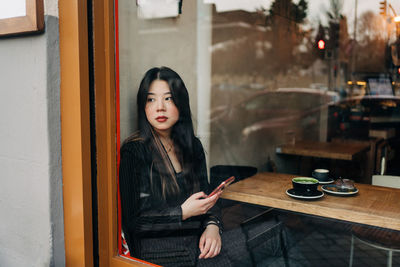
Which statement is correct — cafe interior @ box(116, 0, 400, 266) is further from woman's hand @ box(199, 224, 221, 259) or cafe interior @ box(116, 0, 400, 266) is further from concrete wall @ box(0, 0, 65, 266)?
concrete wall @ box(0, 0, 65, 266)

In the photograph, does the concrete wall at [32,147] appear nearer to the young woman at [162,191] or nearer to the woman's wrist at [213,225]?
the young woman at [162,191]

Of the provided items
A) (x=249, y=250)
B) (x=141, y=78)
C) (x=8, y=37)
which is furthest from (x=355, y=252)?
(x=8, y=37)

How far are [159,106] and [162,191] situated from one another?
1.37 ft

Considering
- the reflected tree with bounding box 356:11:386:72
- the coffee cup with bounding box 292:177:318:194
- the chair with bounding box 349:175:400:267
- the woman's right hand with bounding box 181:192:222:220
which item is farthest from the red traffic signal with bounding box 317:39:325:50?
the woman's right hand with bounding box 181:192:222:220

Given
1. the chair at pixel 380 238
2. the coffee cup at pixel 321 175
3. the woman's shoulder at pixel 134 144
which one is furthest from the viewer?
the coffee cup at pixel 321 175

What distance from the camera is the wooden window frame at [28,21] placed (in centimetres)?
158

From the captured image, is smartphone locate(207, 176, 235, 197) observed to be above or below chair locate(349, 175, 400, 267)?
above

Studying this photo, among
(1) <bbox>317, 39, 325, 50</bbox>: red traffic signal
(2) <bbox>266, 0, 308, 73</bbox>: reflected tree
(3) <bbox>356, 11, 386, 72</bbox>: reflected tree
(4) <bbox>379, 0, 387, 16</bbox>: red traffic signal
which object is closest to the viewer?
(2) <bbox>266, 0, 308, 73</bbox>: reflected tree

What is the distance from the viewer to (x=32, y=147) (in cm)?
172

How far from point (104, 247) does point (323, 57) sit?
638 cm

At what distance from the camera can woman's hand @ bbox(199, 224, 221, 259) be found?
1.80 meters

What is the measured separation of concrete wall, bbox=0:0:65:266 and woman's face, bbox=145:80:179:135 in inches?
16.9

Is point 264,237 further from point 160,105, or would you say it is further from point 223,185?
point 160,105

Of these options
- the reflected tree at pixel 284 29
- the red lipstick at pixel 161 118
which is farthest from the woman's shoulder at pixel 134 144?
the reflected tree at pixel 284 29
